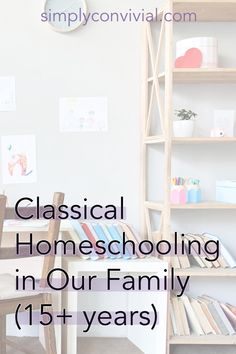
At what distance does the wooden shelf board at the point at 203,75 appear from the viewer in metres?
2.47

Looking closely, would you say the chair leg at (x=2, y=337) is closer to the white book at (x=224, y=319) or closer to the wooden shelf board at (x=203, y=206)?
the wooden shelf board at (x=203, y=206)

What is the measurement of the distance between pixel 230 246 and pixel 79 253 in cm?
87

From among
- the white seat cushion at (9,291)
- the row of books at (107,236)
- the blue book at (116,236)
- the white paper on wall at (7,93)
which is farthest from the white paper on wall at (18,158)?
the white seat cushion at (9,291)

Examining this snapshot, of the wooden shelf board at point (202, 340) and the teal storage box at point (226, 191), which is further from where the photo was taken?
the teal storage box at point (226, 191)

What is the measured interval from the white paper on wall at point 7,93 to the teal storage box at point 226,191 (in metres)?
1.17

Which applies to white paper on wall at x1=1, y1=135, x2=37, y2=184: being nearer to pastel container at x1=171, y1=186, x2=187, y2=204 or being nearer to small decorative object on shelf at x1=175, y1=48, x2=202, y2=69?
pastel container at x1=171, y1=186, x2=187, y2=204

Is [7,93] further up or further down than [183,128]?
further up

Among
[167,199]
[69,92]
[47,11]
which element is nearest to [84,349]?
[167,199]

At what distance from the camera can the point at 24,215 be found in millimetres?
1950

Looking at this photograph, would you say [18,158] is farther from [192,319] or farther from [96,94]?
[192,319]

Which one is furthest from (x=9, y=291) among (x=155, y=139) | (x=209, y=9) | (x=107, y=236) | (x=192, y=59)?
(x=209, y=9)

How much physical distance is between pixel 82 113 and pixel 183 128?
56 cm

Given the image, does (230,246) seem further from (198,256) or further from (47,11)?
(47,11)

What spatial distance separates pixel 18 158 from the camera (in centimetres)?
280
